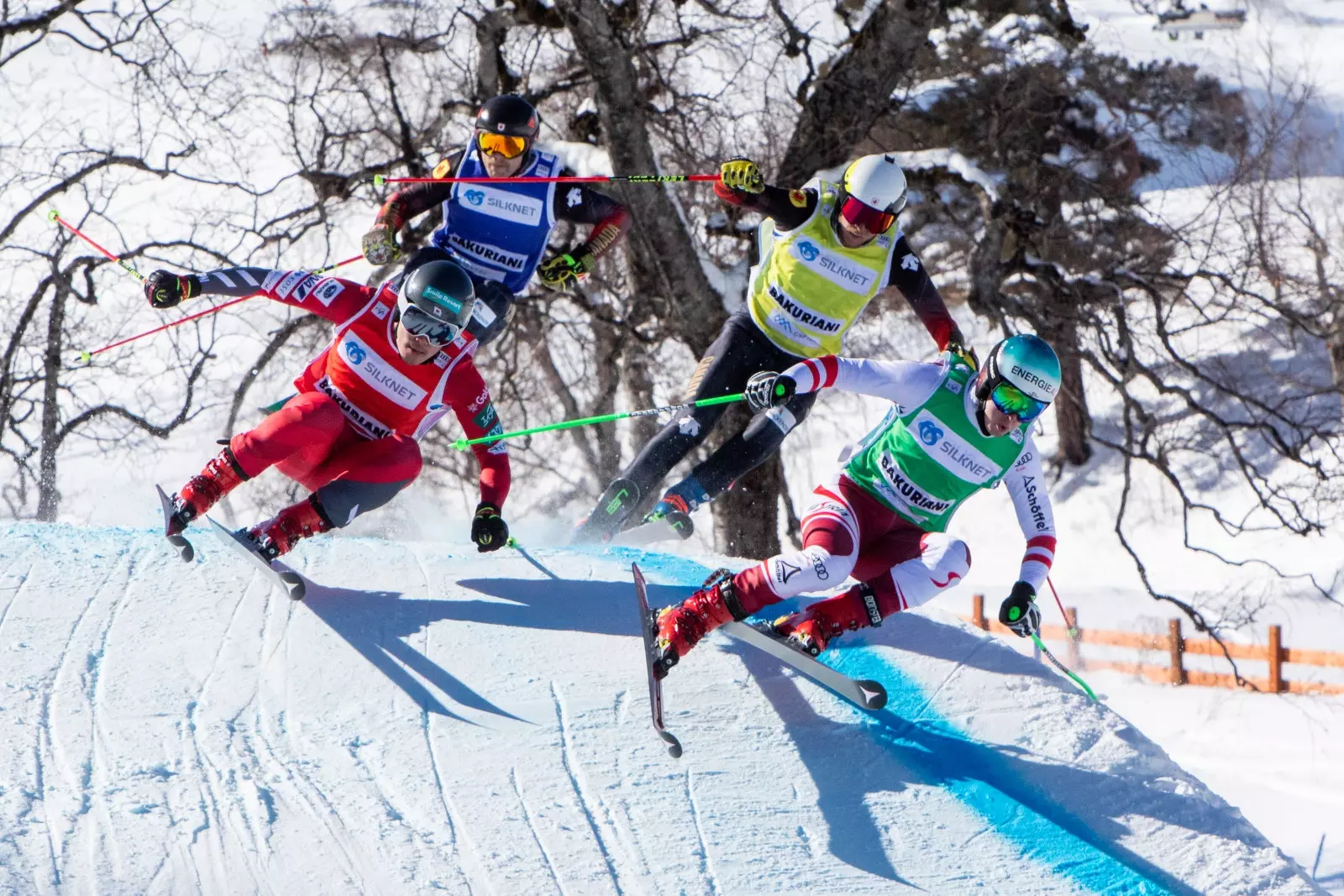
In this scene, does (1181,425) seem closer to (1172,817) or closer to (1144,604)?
Answer: (1144,604)

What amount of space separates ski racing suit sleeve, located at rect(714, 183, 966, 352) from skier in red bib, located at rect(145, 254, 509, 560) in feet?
3.94

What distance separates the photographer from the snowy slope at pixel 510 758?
10.3ft

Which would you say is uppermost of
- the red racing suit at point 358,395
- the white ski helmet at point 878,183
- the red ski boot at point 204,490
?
the white ski helmet at point 878,183

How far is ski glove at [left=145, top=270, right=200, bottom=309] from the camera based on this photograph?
4.42 meters

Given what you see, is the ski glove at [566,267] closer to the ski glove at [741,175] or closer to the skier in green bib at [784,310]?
the skier in green bib at [784,310]

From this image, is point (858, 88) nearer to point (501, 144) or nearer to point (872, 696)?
point (501, 144)

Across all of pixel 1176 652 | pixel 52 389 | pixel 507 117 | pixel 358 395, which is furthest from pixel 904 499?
pixel 1176 652

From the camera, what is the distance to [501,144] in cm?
513

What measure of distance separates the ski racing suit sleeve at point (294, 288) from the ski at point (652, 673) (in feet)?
4.67

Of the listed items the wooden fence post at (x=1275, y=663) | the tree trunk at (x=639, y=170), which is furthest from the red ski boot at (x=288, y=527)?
the wooden fence post at (x=1275, y=663)

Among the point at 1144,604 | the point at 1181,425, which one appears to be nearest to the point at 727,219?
the point at 1144,604

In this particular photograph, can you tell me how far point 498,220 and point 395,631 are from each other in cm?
186

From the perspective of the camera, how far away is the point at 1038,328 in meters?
8.69

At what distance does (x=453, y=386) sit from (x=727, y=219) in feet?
13.9
